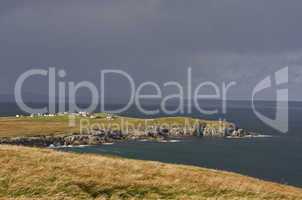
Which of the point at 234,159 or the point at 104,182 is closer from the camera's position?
the point at 104,182

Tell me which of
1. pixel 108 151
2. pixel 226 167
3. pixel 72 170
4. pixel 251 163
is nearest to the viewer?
pixel 72 170

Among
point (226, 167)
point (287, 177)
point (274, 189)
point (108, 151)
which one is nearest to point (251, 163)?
point (226, 167)

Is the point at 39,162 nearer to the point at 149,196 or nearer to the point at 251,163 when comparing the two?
the point at 149,196

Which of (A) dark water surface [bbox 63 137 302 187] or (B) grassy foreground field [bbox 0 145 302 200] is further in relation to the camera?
(A) dark water surface [bbox 63 137 302 187]

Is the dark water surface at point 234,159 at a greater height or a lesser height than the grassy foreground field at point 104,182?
lesser

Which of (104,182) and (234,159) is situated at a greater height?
(104,182)

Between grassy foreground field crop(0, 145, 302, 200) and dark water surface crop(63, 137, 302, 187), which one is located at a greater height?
grassy foreground field crop(0, 145, 302, 200)

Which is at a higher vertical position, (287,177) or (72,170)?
(72,170)

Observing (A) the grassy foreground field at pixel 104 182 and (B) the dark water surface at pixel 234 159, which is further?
(B) the dark water surface at pixel 234 159
